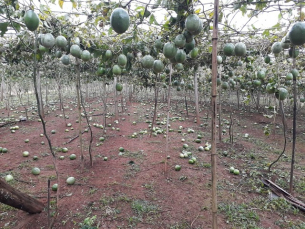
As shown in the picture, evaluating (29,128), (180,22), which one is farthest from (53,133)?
(180,22)

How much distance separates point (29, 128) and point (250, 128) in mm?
9805

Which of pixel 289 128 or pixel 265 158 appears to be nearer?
pixel 265 158

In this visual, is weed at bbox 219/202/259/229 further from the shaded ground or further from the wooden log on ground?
the wooden log on ground

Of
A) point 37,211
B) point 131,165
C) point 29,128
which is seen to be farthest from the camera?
point 29,128

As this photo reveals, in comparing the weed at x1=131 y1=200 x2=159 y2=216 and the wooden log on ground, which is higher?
the wooden log on ground

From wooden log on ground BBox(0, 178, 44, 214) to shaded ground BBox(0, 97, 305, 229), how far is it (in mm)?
163

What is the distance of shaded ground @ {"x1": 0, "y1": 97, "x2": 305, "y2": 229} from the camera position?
9.63ft

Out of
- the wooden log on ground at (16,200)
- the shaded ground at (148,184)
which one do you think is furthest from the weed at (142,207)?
the wooden log on ground at (16,200)

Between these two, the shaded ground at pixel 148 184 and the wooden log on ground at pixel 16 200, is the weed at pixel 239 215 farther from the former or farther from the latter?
the wooden log on ground at pixel 16 200

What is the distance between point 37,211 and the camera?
2832 mm

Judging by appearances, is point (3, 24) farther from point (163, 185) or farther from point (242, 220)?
point (242, 220)

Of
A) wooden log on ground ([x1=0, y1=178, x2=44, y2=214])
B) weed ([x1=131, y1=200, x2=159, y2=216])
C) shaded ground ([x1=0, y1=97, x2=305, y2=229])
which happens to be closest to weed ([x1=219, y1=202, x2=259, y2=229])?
shaded ground ([x1=0, y1=97, x2=305, y2=229])

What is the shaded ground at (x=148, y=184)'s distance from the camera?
2936 millimetres

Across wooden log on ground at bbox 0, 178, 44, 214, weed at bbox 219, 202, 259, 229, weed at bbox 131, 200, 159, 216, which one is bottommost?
weed at bbox 219, 202, 259, 229
